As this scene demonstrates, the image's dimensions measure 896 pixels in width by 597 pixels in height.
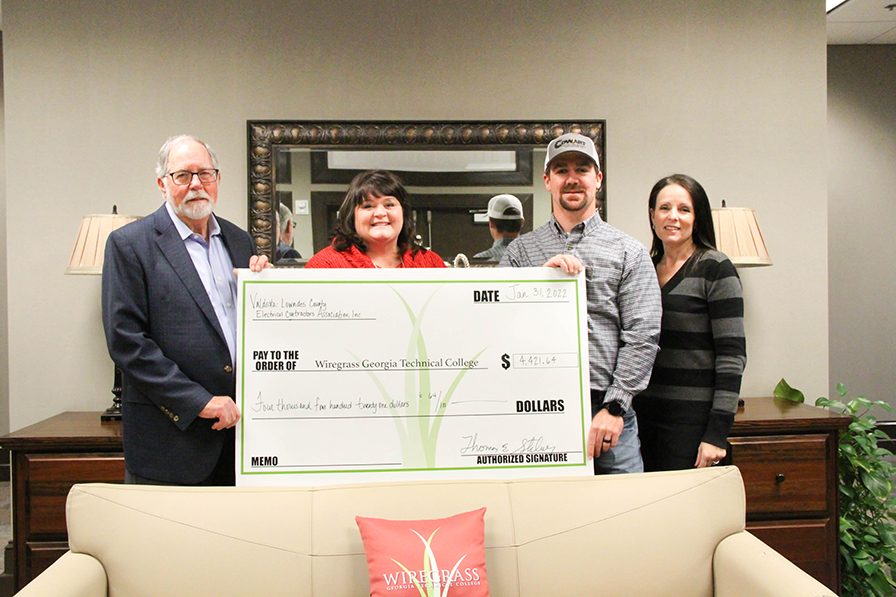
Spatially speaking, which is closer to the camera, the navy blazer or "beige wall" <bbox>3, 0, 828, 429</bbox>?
the navy blazer

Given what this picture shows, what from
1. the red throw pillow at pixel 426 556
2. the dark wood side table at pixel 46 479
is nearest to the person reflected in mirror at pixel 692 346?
the red throw pillow at pixel 426 556

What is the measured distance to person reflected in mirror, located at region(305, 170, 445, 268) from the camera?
5.79ft

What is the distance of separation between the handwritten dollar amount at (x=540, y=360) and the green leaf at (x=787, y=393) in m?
1.67

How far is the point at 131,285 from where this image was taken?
1.63 metres

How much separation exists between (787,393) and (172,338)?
2653mm

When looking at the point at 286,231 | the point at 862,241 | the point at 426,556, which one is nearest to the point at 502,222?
the point at 286,231

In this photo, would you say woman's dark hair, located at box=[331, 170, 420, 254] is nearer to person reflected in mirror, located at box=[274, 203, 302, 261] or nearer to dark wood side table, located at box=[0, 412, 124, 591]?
person reflected in mirror, located at box=[274, 203, 302, 261]

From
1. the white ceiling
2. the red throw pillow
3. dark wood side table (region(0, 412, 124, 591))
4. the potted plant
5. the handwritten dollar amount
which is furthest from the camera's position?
the white ceiling

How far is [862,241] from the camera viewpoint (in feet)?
14.2

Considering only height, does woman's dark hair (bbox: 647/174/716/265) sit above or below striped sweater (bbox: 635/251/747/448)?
above

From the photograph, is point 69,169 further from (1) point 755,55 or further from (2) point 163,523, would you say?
(1) point 755,55

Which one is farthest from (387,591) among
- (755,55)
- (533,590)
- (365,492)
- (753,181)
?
(755,55)

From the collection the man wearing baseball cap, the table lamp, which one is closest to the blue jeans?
the man wearing baseball cap

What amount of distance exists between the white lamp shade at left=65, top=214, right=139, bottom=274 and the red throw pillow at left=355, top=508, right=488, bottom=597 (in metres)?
1.74
